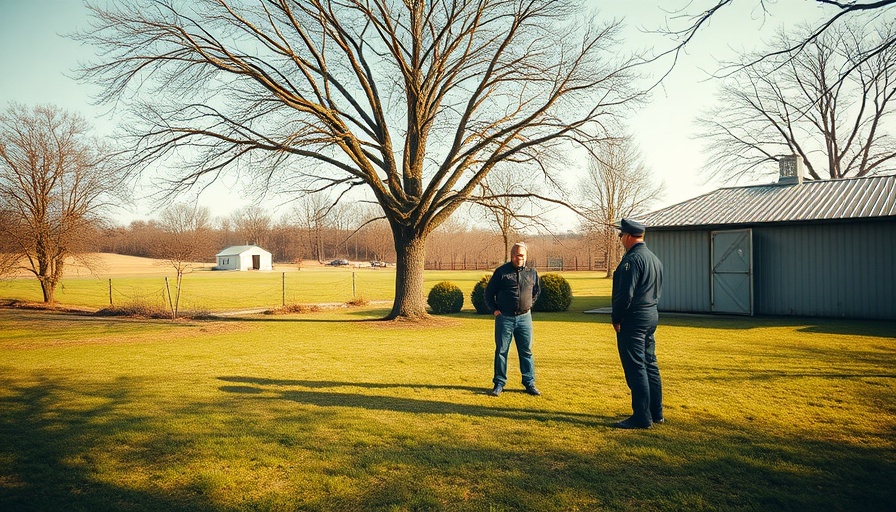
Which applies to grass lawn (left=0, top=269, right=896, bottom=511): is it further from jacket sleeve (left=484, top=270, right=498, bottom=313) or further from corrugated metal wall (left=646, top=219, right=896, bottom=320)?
corrugated metal wall (left=646, top=219, right=896, bottom=320)

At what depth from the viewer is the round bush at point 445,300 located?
756 inches

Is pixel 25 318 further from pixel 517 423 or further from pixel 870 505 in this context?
pixel 870 505

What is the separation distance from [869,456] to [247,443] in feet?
18.2

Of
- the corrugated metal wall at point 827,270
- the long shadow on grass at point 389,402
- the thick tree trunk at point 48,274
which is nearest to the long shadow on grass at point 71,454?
the long shadow on grass at point 389,402

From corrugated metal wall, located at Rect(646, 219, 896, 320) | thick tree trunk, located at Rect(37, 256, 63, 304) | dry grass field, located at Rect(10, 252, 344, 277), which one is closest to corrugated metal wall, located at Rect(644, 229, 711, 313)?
corrugated metal wall, located at Rect(646, 219, 896, 320)

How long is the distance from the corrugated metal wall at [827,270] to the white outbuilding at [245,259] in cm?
7605

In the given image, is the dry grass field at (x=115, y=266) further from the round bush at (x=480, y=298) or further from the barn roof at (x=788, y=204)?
the barn roof at (x=788, y=204)

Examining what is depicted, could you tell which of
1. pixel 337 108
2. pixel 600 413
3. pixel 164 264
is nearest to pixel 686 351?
pixel 600 413

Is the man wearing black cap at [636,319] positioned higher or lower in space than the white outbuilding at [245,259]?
lower

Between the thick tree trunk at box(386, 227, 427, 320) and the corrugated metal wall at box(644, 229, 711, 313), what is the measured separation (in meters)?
8.20

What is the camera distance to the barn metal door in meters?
16.6

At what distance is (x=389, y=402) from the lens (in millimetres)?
6664

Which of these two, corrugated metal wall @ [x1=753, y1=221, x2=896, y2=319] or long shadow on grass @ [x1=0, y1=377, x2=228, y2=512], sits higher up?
corrugated metal wall @ [x1=753, y1=221, x2=896, y2=319]

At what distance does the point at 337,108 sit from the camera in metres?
15.9
